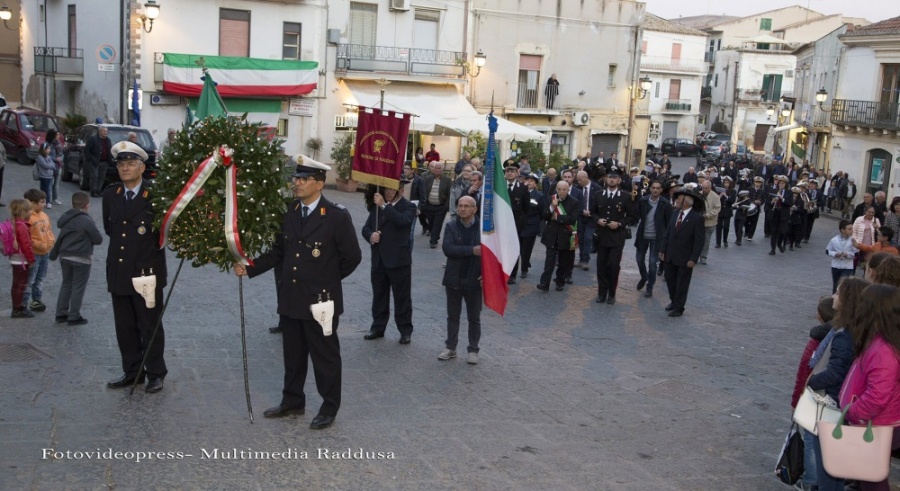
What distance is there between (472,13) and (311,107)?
25.0 feet

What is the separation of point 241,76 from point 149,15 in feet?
12.0

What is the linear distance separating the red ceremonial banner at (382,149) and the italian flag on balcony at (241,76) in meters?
18.9

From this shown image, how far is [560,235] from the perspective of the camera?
47.8 feet

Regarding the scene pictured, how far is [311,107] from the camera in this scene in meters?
31.7

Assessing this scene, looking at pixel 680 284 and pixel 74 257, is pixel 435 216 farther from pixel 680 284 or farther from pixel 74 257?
pixel 74 257

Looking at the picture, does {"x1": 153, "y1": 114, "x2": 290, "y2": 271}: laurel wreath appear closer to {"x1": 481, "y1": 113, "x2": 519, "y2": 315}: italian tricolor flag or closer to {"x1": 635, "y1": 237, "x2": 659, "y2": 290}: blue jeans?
{"x1": 481, "y1": 113, "x2": 519, "y2": 315}: italian tricolor flag

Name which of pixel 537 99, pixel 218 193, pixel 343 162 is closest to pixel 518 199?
pixel 218 193

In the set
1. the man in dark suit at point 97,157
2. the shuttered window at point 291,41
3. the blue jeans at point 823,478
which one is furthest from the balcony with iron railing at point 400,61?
the blue jeans at point 823,478

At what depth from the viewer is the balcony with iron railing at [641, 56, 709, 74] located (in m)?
61.0

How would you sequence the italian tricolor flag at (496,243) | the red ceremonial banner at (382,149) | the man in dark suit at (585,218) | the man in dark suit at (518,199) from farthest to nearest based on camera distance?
the man in dark suit at (585,218)
the man in dark suit at (518,199)
the red ceremonial banner at (382,149)
the italian tricolor flag at (496,243)

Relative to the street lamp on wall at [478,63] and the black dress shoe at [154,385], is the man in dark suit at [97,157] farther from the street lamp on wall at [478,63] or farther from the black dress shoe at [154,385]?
the street lamp on wall at [478,63]

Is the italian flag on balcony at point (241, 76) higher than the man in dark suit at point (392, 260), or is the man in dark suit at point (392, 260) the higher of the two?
the italian flag on balcony at point (241, 76)

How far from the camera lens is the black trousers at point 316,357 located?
7.48 m

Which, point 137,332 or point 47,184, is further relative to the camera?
point 47,184
